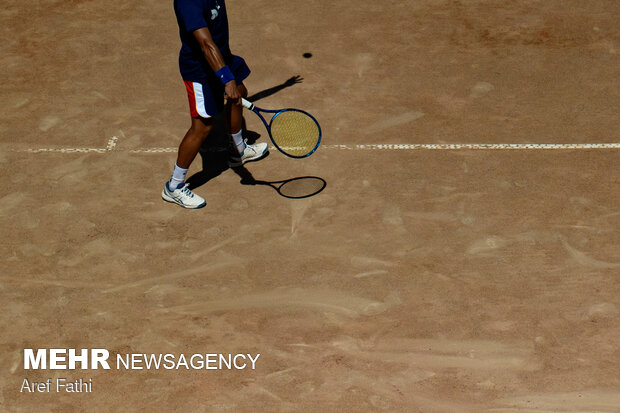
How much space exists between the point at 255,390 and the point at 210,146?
Result: 3.24 m

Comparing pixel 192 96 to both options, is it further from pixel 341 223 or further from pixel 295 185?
pixel 341 223

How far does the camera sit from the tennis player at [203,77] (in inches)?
251

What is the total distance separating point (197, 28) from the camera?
636cm

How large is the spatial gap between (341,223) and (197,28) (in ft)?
6.79

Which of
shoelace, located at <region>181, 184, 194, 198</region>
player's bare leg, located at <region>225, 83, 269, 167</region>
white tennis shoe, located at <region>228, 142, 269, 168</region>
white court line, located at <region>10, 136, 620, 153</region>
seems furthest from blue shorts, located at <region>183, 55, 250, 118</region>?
white court line, located at <region>10, 136, 620, 153</region>

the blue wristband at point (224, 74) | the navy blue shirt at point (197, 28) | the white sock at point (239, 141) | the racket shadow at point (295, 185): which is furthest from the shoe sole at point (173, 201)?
the blue wristband at point (224, 74)

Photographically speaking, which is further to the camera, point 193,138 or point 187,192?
point 187,192

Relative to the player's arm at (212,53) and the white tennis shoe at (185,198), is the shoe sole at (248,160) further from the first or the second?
the player's arm at (212,53)

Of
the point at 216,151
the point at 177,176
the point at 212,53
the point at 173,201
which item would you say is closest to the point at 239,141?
the point at 216,151

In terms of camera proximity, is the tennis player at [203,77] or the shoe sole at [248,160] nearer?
the tennis player at [203,77]

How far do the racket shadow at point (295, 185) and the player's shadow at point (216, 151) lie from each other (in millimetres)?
301

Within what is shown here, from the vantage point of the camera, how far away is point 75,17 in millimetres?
10445

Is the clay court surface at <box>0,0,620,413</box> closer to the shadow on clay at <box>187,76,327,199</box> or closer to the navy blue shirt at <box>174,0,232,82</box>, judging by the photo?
the shadow on clay at <box>187,76,327,199</box>

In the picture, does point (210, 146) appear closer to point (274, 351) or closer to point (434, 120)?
point (434, 120)
